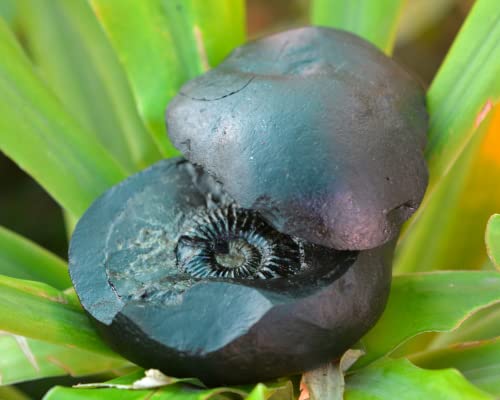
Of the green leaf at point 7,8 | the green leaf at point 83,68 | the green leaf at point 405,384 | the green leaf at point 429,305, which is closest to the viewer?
the green leaf at point 405,384

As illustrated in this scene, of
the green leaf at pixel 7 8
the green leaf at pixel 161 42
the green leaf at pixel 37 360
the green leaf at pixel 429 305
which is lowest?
the green leaf at pixel 429 305

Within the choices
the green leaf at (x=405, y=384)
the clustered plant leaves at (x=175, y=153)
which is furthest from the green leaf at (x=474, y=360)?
the green leaf at (x=405, y=384)

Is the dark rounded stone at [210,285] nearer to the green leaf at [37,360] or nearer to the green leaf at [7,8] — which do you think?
the green leaf at [37,360]

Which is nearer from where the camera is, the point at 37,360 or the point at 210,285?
the point at 210,285

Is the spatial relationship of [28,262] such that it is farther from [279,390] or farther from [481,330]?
[481,330]

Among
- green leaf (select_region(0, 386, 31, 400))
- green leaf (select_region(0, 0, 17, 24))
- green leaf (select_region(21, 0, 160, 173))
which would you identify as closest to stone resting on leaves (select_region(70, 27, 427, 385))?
green leaf (select_region(0, 386, 31, 400))

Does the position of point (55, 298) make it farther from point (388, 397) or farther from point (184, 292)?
point (388, 397)

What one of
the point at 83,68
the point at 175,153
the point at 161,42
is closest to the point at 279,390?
the point at 175,153
